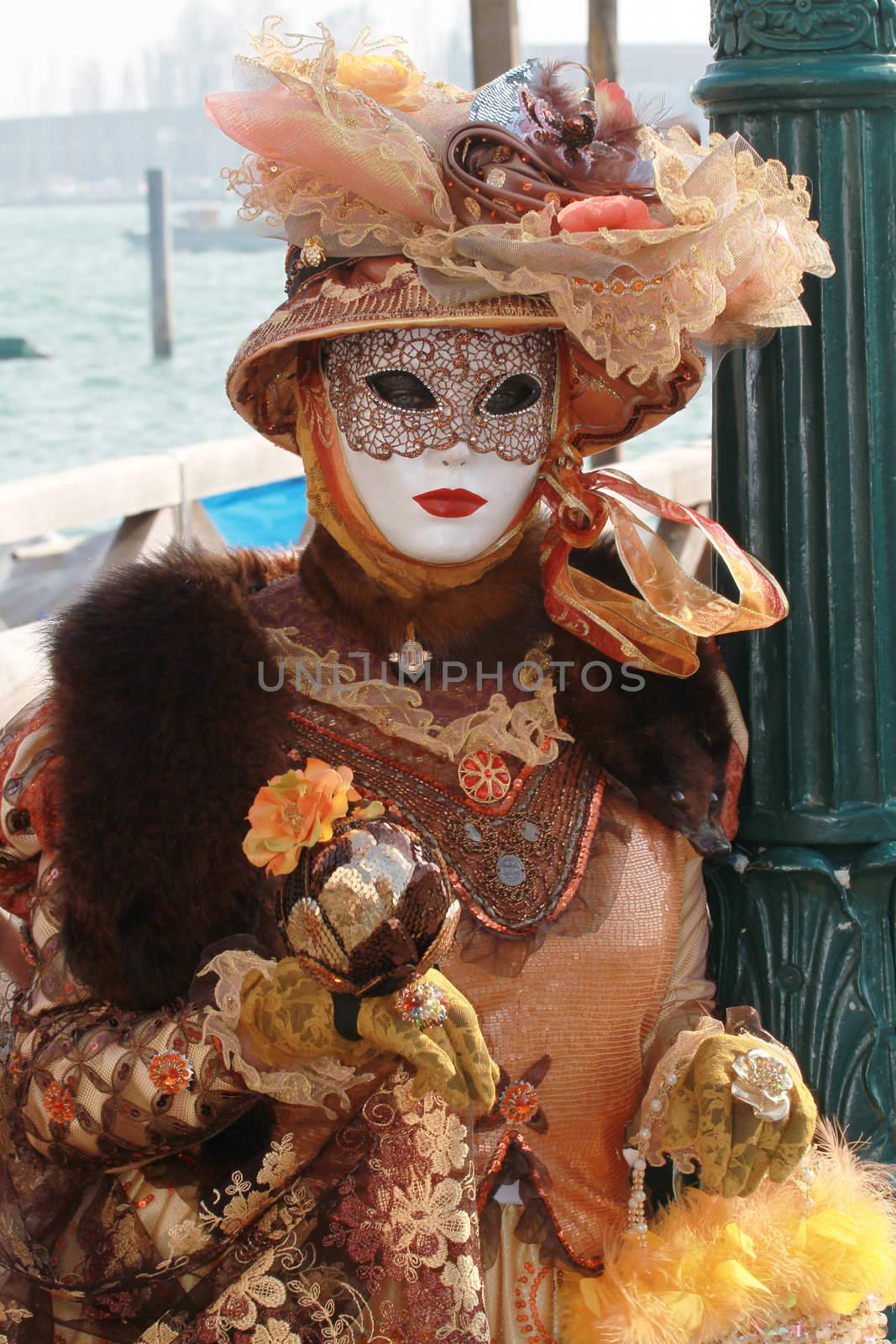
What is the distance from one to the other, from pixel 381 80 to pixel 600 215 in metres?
0.33

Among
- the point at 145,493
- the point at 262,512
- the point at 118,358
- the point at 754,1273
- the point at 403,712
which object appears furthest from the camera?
the point at 118,358

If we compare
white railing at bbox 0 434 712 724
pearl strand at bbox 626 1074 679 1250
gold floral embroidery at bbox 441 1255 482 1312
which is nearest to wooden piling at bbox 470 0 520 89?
white railing at bbox 0 434 712 724

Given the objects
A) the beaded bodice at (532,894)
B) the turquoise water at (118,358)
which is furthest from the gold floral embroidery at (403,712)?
the turquoise water at (118,358)

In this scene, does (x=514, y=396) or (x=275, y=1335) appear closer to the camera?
(x=275, y=1335)

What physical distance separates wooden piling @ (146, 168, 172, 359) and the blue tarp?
22.1 meters

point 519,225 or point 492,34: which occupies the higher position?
point 492,34

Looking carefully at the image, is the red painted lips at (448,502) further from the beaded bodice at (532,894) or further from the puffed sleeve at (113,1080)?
the puffed sleeve at (113,1080)

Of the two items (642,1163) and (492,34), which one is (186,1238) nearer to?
(642,1163)

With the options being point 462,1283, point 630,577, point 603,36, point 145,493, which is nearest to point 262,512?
point 145,493

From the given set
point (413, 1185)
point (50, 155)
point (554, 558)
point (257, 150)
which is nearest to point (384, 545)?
point (554, 558)

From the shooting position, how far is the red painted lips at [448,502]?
1984 mm

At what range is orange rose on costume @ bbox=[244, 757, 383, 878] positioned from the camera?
5.25ft

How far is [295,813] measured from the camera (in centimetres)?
162

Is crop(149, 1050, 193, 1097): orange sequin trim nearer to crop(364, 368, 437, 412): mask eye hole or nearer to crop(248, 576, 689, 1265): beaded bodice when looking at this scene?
crop(248, 576, 689, 1265): beaded bodice
